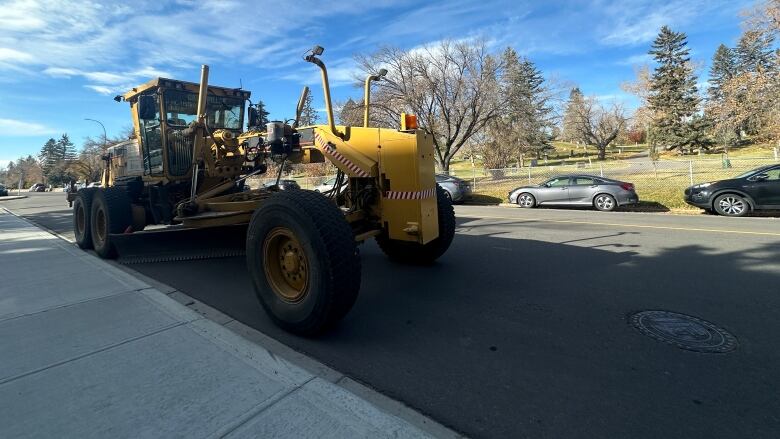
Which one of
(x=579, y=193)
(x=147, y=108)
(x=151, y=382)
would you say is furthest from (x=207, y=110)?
(x=579, y=193)

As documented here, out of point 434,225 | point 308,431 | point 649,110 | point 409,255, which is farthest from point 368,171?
point 649,110

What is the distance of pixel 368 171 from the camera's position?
4.46 m

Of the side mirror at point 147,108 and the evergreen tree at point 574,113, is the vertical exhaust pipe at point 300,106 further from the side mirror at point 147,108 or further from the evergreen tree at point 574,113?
the evergreen tree at point 574,113

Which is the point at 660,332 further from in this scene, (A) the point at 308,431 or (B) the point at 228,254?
(B) the point at 228,254

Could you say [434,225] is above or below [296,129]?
below

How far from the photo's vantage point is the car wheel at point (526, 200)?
16.1m

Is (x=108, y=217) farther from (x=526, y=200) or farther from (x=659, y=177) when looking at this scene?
(x=659, y=177)

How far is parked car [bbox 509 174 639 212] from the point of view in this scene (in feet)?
45.7

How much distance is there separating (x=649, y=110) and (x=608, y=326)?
62131mm

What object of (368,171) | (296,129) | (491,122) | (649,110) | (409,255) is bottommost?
(409,255)

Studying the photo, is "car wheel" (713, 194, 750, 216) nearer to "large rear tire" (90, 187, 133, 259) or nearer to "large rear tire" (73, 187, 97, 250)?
"large rear tire" (90, 187, 133, 259)

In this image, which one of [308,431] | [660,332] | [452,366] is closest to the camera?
[308,431]

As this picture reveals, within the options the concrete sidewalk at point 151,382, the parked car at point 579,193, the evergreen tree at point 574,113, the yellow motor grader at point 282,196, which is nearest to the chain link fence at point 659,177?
the parked car at point 579,193

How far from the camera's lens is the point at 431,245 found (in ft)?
18.8
